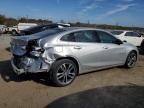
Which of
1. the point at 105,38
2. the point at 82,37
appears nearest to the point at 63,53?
the point at 82,37

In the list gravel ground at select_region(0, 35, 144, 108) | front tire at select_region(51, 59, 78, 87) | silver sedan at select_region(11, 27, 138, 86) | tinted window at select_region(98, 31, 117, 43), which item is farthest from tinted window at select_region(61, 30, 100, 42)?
gravel ground at select_region(0, 35, 144, 108)

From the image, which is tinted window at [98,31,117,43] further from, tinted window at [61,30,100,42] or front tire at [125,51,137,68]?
front tire at [125,51,137,68]

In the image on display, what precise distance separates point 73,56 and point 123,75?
2199 millimetres

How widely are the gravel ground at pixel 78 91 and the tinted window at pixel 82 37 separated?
3.91 ft

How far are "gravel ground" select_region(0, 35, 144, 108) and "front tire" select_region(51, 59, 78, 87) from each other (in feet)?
0.57

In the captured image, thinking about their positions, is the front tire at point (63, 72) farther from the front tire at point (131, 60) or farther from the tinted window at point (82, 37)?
the front tire at point (131, 60)

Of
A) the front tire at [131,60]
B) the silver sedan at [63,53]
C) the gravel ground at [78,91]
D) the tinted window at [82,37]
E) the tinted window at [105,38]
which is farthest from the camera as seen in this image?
the front tire at [131,60]

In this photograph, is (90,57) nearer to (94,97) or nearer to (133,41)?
(94,97)

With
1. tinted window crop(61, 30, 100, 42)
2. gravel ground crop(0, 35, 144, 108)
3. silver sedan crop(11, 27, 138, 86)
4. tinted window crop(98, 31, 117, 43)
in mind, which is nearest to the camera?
gravel ground crop(0, 35, 144, 108)

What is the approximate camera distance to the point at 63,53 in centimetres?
612

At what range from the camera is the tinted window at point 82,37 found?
6511 millimetres

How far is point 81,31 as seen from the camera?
6.87 m

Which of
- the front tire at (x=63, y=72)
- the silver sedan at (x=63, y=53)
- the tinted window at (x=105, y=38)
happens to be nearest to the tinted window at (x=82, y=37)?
the silver sedan at (x=63, y=53)

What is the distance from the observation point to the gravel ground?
501 centimetres
